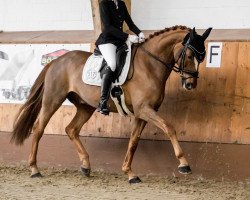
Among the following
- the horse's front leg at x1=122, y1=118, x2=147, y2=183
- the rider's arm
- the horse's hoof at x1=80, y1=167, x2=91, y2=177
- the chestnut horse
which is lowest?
the horse's hoof at x1=80, y1=167, x2=91, y2=177

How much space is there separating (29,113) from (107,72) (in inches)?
60.6

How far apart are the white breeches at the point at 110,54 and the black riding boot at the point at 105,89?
0.07m

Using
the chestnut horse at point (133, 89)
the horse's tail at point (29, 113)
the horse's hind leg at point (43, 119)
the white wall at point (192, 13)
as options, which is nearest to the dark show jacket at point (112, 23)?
the chestnut horse at point (133, 89)

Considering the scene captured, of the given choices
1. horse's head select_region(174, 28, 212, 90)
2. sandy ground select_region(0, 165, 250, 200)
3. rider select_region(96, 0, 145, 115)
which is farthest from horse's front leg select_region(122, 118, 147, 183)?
horse's head select_region(174, 28, 212, 90)

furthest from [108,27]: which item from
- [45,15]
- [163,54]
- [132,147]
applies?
[45,15]

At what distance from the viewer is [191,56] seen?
22.1ft

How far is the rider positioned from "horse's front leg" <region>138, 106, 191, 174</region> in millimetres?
538

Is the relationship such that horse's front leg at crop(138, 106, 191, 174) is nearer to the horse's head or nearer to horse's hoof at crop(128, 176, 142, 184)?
the horse's head

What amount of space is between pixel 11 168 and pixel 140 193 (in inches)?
106

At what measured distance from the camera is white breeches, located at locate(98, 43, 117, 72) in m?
7.09

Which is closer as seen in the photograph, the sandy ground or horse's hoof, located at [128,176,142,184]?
the sandy ground

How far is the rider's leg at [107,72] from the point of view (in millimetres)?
7105

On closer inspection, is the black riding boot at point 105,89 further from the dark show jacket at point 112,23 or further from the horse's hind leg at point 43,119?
the horse's hind leg at point 43,119

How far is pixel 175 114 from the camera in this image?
7703 millimetres
